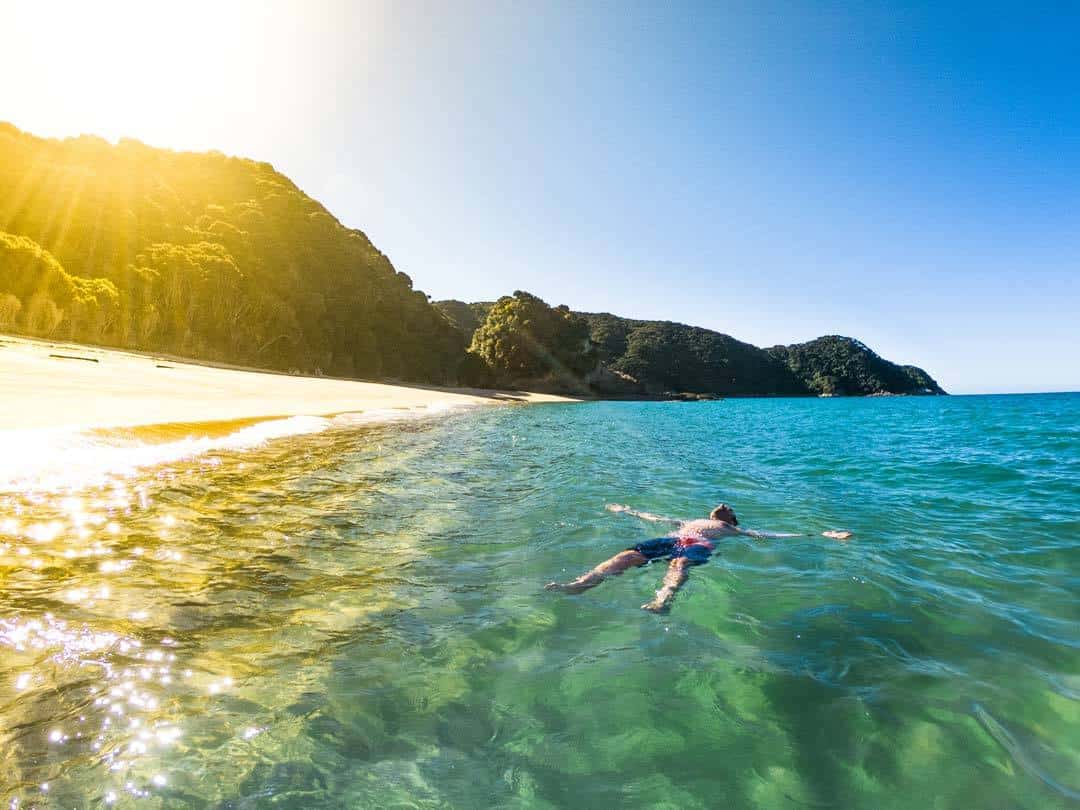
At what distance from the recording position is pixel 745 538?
8.88 meters

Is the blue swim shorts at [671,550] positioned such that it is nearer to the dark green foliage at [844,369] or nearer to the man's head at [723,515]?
the man's head at [723,515]

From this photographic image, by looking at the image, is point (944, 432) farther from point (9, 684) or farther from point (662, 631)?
point (9, 684)

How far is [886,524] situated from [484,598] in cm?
847

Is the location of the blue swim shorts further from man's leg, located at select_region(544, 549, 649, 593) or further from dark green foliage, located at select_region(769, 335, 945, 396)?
dark green foliage, located at select_region(769, 335, 945, 396)

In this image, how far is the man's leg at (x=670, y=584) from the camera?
19.3 feet

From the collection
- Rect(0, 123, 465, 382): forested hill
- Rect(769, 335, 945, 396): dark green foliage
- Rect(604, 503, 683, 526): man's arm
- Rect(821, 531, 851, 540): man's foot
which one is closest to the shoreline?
Rect(0, 123, 465, 382): forested hill

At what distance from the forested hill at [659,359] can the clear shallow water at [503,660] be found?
9873 centimetres

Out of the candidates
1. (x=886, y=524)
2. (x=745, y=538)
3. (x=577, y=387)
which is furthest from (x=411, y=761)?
(x=577, y=387)

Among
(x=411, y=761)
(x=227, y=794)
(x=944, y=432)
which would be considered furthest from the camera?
(x=944, y=432)

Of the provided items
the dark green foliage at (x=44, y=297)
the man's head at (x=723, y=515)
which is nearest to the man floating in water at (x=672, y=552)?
the man's head at (x=723, y=515)

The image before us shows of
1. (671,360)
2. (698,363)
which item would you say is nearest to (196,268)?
(671,360)

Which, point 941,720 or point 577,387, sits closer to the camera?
point 941,720

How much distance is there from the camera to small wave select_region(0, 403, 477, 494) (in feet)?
33.3

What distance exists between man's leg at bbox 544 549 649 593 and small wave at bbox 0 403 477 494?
389 inches
